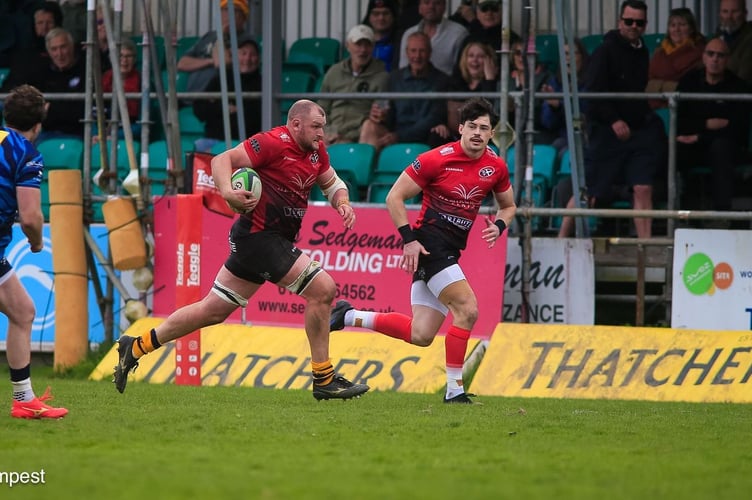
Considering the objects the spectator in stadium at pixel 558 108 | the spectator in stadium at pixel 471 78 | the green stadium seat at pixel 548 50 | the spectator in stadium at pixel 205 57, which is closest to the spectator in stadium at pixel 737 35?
the spectator in stadium at pixel 558 108

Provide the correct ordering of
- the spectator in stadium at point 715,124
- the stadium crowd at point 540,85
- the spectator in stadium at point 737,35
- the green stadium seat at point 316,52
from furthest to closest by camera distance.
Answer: the green stadium seat at point 316,52 → the spectator in stadium at point 737,35 → the stadium crowd at point 540,85 → the spectator in stadium at point 715,124

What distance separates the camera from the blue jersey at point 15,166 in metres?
8.02

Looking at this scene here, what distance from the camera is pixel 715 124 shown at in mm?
13570

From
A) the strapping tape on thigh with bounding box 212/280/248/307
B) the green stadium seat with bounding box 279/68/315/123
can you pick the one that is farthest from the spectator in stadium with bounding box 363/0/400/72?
the strapping tape on thigh with bounding box 212/280/248/307

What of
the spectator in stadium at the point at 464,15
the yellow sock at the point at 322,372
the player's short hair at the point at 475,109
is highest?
the spectator in stadium at the point at 464,15

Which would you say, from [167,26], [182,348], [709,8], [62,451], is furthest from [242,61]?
[62,451]

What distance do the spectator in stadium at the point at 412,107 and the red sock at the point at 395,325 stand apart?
4.67 meters

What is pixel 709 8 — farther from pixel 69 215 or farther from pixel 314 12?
pixel 69 215

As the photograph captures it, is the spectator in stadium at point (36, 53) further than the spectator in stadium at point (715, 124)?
Yes

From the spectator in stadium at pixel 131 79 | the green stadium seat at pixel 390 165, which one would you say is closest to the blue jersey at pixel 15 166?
the green stadium seat at pixel 390 165

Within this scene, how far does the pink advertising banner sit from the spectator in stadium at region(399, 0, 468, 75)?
2.80 metres

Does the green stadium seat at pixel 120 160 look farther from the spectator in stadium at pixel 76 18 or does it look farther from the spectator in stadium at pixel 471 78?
the spectator in stadium at pixel 471 78

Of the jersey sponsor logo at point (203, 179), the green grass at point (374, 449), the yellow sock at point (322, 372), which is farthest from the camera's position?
the jersey sponsor logo at point (203, 179)

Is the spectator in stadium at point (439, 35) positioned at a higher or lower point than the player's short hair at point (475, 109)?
higher
